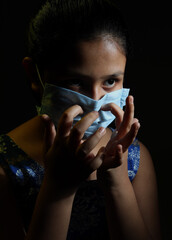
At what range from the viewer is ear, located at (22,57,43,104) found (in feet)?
3.51

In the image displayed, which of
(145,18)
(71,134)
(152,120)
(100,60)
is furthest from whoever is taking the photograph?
(152,120)

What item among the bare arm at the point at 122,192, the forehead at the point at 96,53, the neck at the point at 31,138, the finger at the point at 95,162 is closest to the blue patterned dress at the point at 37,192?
the neck at the point at 31,138

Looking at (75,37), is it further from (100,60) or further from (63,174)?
(63,174)

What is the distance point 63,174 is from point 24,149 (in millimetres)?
312

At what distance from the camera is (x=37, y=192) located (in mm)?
1138

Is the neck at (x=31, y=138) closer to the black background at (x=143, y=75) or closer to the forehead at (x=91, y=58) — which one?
the forehead at (x=91, y=58)

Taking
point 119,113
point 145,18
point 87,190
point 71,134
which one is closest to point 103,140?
point 87,190

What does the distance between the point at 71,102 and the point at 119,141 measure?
0.55 ft

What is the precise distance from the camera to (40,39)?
1.01m

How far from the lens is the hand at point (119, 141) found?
915 mm

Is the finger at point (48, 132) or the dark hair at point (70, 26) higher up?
the dark hair at point (70, 26)

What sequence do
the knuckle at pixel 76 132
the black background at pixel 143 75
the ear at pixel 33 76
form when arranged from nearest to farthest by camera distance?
the knuckle at pixel 76 132
the ear at pixel 33 76
the black background at pixel 143 75

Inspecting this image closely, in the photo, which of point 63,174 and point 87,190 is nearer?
point 63,174

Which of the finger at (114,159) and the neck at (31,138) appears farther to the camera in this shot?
the neck at (31,138)
